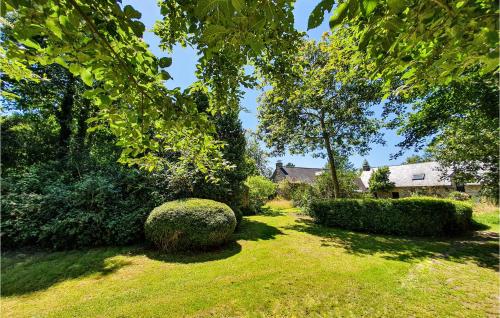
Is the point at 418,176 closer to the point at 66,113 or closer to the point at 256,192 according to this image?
the point at 256,192

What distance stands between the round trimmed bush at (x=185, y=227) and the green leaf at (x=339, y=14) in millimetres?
6153

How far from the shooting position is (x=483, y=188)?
8.17 meters

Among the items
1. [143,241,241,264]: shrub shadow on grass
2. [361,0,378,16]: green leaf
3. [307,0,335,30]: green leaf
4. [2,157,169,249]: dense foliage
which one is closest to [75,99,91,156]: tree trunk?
[2,157,169,249]: dense foliage

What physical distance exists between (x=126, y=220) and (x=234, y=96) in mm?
6180

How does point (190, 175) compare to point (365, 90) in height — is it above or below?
below

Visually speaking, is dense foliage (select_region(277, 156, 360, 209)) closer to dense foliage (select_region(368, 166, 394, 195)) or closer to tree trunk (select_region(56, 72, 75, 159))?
dense foliage (select_region(368, 166, 394, 195))

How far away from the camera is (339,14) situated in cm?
140

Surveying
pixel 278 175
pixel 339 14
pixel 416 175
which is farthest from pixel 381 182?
pixel 339 14

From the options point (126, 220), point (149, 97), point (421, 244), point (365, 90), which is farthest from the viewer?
point (365, 90)

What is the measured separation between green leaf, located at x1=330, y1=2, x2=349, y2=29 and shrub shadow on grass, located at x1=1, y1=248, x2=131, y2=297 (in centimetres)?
653

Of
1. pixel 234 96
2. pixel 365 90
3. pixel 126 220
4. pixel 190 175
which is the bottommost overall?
pixel 126 220

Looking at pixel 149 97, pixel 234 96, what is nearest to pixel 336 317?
pixel 234 96

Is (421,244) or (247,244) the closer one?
(247,244)

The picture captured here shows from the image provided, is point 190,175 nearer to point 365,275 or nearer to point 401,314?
point 365,275
